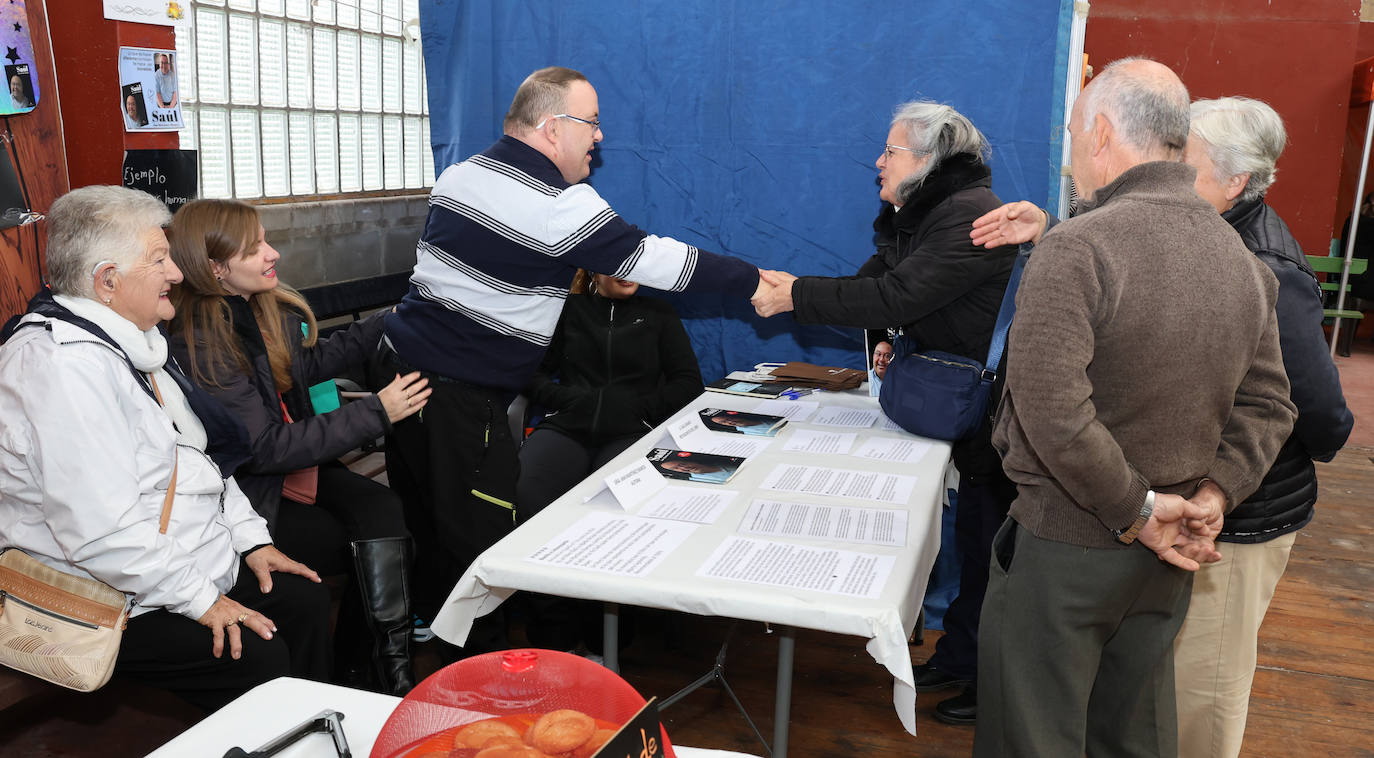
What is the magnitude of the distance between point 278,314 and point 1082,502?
2.02 m

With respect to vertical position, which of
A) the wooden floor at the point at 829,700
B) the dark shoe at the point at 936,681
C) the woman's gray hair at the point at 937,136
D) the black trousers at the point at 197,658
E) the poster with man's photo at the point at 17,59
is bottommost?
the wooden floor at the point at 829,700

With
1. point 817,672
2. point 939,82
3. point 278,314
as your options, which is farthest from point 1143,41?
point 278,314

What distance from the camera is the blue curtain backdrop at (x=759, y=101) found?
9.79 feet

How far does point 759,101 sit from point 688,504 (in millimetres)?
1718

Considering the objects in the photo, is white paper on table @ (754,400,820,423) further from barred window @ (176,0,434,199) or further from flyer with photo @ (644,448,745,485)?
barred window @ (176,0,434,199)

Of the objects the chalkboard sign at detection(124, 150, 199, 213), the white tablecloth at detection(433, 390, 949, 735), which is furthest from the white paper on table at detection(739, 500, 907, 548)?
the chalkboard sign at detection(124, 150, 199, 213)

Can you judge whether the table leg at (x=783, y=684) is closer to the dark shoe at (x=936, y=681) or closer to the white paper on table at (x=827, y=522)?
the white paper on table at (x=827, y=522)

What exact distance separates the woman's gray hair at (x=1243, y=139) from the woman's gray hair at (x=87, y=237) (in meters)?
2.08

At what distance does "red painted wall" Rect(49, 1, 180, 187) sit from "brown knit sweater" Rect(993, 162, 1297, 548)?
2.69 meters

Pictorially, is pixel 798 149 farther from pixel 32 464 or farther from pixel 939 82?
pixel 32 464

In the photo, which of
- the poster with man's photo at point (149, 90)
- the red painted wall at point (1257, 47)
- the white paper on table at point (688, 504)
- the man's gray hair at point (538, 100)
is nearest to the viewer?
the white paper on table at point (688, 504)

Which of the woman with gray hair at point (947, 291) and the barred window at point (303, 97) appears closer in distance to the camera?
the woman with gray hair at point (947, 291)

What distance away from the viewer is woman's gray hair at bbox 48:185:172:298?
1844 mm

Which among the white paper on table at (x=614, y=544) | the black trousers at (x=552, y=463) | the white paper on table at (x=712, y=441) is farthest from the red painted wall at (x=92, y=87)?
the white paper on table at (x=614, y=544)
